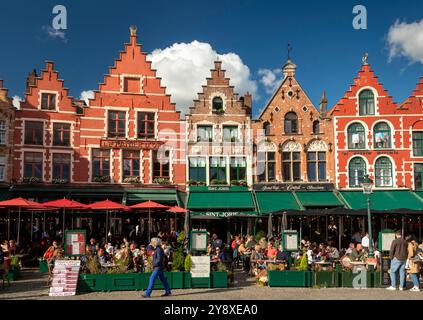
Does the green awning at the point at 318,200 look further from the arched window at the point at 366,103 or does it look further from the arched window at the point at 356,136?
the arched window at the point at 366,103

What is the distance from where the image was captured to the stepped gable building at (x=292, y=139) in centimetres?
3056

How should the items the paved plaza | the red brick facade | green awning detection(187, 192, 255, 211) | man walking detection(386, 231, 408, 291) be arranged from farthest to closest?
the red brick facade, green awning detection(187, 192, 255, 211), man walking detection(386, 231, 408, 291), the paved plaza

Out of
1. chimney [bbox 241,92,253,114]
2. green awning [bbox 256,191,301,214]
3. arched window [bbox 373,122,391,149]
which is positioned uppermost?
chimney [bbox 241,92,253,114]

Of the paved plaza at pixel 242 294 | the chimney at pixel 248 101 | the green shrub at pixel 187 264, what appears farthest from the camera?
the chimney at pixel 248 101

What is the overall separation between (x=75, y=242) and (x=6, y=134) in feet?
51.6

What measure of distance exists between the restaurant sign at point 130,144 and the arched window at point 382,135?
13666mm

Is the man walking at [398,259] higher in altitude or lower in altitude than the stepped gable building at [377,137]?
lower

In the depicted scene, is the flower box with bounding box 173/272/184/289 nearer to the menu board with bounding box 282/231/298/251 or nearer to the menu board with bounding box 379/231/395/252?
the menu board with bounding box 282/231/298/251

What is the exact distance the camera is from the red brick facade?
94.9ft

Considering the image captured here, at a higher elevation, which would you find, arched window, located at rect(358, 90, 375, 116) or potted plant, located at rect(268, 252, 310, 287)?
arched window, located at rect(358, 90, 375, 116)

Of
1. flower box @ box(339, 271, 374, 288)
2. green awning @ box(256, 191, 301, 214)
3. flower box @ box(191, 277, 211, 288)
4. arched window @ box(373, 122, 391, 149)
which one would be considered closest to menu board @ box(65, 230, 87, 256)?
flower box @ box(191, 277, 211, 288)

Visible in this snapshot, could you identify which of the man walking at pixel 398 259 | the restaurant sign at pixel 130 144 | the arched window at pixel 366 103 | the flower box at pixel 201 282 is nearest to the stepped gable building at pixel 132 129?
A: the restaurant sign at pixel 130 144

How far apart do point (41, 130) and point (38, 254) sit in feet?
32.5

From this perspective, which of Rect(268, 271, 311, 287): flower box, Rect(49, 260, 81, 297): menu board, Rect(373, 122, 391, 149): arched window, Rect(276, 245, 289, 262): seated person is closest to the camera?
Rect(49, 260, 81, 297): menu board
